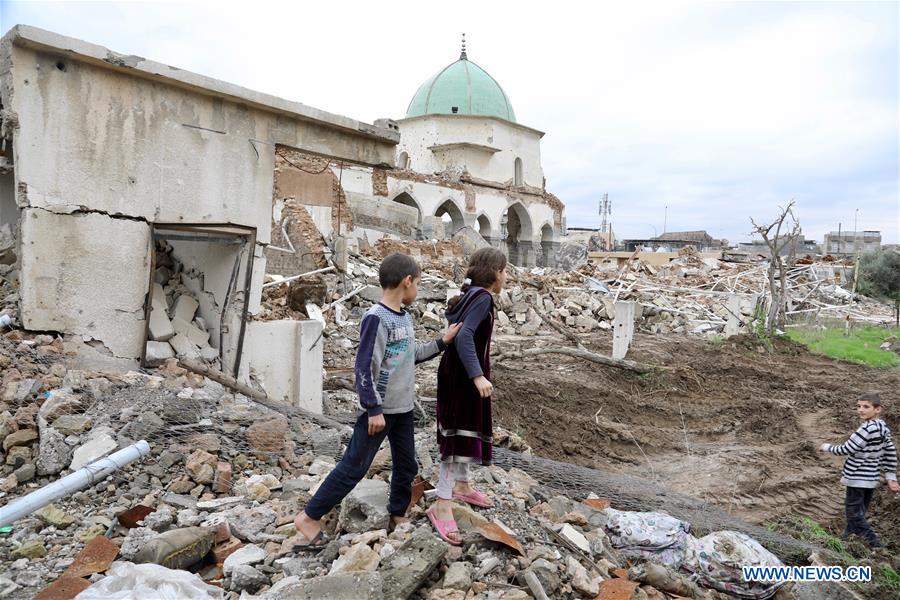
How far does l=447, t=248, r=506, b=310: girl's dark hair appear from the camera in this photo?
3.29 meters

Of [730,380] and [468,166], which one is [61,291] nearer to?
[730,380]

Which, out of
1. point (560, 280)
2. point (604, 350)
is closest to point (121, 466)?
point (604, 350)

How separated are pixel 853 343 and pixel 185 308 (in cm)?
1578

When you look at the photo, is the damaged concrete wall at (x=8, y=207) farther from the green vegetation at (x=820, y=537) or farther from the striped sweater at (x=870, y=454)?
the striped sweater at (x=870, y=454)

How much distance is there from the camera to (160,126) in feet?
16.5

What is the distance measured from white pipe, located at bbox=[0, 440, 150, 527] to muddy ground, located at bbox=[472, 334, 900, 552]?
171 inches

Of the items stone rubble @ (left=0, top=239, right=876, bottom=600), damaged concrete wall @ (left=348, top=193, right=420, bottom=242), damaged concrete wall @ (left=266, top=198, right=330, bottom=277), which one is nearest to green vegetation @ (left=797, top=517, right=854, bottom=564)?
stone rubble @ (left=0, top=239, right=876, bottom=600)

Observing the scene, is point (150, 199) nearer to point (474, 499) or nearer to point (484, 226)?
point (474, 499)

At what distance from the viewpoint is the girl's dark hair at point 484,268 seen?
329 centimetres

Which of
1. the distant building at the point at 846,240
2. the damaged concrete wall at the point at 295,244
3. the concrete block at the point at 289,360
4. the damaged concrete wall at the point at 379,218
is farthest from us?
the distant building at the point at 846,240

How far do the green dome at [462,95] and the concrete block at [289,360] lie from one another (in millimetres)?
28651

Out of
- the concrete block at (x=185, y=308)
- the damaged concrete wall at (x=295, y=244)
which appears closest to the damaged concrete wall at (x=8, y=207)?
the concrete block at (x=185, y=308)

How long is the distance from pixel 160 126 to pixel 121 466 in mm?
2842

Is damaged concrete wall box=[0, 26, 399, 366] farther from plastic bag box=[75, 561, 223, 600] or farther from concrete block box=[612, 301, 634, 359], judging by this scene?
concrete block box=[612, 301, 634, 359]
